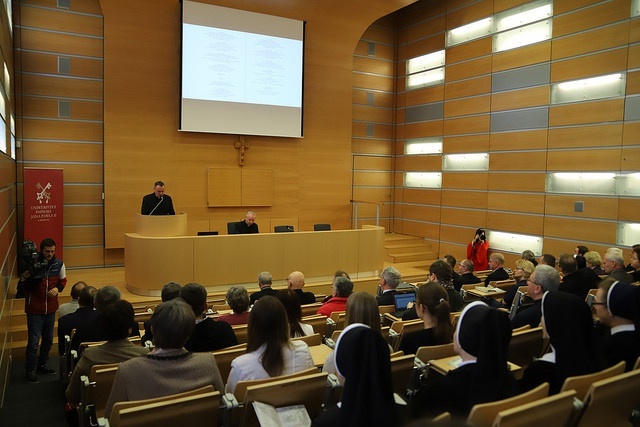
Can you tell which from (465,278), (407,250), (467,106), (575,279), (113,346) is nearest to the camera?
(113,346)

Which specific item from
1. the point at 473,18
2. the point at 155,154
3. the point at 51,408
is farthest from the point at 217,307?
the point at 473,18

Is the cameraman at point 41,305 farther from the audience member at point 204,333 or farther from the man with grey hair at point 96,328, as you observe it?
A: the audience member at point 204,333

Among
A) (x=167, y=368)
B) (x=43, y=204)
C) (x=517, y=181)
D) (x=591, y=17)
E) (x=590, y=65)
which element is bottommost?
(x=167, y=368)

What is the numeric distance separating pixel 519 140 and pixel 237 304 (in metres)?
7.42

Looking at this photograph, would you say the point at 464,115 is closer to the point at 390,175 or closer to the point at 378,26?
the point at 390,175

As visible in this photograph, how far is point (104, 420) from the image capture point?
2266 millimetres

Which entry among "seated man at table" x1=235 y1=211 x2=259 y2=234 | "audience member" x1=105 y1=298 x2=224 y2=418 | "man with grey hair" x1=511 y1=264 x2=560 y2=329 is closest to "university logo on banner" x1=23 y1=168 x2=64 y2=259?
"seated man at table" x1=235 y1=211 x2=259 y2=234

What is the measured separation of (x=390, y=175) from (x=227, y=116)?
4.85 metres

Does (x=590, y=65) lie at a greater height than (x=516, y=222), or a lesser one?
greater

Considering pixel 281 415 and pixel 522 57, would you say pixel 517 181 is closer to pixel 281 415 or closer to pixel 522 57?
pixel 522 57

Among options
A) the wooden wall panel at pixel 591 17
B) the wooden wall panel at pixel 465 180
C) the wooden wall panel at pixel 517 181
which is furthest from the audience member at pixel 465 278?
the wooden wall panel at pixel 591 17

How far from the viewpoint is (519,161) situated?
941 cm

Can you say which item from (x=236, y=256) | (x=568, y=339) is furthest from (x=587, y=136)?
(x=568, y=339)

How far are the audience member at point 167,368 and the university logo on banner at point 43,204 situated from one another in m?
6.88
